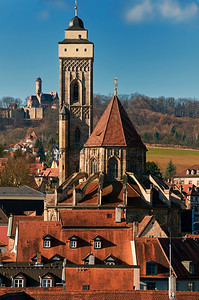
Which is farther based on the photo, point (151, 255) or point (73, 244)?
point (73, 244)

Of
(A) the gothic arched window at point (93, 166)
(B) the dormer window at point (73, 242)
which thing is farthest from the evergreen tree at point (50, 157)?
(B) the dormer window at point (73, 242)

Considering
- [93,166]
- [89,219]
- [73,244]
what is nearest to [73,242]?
[73,244]

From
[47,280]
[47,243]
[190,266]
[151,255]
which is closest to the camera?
[47,280]

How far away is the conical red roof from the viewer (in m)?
74.9

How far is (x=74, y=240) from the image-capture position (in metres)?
54.2

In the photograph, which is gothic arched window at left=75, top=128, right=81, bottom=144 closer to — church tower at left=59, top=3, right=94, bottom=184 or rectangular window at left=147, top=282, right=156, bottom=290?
church tower at left=59, top=3, right=94, bottom=184

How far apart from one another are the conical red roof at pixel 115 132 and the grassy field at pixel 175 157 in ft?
282

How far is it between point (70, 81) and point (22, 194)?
23488mm

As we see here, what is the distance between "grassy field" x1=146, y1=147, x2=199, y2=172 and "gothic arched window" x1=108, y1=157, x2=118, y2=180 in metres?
87.9

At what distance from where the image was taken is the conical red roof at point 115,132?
74875mm

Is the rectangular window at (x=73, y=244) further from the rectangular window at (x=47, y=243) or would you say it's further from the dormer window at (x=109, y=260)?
the dormer window at (x=109, y=260)

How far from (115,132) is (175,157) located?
313ft

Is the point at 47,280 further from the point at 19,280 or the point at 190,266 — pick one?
the point at 190,266

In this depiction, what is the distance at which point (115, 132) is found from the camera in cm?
7544
